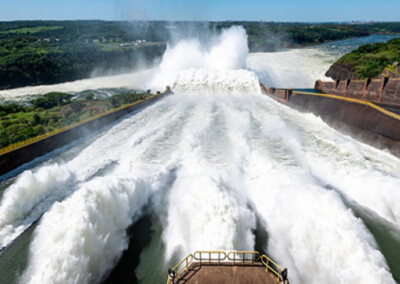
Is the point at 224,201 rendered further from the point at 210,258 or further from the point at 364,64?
the point at 364,64

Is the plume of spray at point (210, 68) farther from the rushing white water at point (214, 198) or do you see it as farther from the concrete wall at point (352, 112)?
the rushing white water at point (214, 198)

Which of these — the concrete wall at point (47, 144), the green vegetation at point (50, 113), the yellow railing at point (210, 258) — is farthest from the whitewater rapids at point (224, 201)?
the green vegetation at point (50, 113)

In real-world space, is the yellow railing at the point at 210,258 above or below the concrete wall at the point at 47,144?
above

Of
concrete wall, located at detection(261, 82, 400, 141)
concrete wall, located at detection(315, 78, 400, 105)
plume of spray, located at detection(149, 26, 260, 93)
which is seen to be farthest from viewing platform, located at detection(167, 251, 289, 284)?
plume of spray, located at detection(149, 26, 260, 93)

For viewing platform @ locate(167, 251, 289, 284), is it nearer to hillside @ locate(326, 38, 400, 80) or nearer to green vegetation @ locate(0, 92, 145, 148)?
green vegetation @ locate(0, 92, 145, 148)

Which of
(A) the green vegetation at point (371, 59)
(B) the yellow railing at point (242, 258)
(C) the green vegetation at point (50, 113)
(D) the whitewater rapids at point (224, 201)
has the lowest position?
(C) the green vegetation at point (50, 113)

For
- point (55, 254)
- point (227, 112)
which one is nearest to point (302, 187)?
point (55, 254)

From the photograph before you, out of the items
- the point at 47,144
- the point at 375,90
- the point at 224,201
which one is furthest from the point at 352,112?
the point at 47,144
